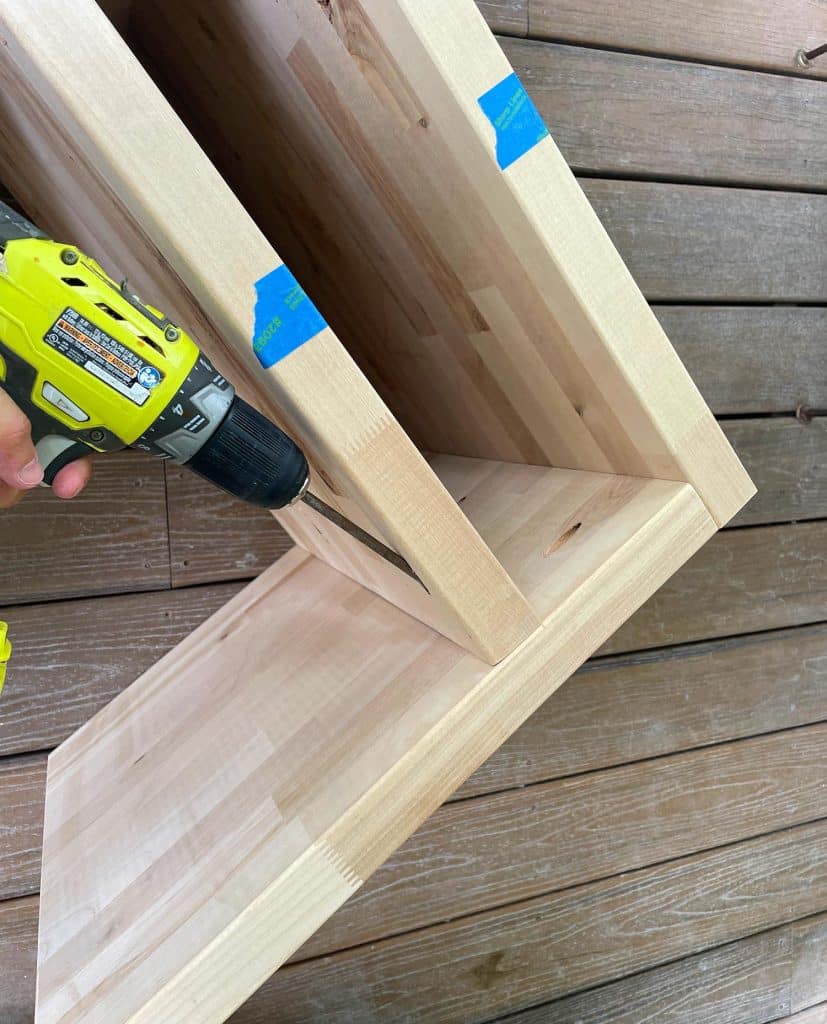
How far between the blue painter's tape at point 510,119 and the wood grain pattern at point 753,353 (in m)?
0.65

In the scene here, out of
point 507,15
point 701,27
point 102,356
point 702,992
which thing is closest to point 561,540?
point 102,356

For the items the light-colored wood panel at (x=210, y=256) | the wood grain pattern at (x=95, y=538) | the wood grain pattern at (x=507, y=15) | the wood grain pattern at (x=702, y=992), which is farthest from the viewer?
the wood grain pattern at (x=702, y=992)

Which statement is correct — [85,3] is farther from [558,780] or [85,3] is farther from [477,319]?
[558,780]

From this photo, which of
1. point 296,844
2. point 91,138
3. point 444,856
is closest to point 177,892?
point 296,844

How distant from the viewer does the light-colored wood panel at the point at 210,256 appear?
1.08 feet

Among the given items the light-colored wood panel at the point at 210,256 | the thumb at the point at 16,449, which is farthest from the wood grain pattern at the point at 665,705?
the thumb at the point at 16,449

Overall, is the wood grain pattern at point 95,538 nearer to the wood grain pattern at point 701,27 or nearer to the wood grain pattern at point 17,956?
the wood grain pattern at point 17,956

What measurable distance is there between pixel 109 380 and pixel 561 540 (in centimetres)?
28

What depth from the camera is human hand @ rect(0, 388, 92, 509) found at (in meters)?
0.44

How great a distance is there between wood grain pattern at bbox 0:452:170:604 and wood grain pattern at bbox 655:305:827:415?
651mm

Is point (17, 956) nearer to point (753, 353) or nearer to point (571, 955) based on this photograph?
point (571, 955)

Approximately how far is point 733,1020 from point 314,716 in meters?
1.10

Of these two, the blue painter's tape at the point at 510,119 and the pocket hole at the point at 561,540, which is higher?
the blue painter's tape at the point at 510,119

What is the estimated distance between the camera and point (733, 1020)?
122 cm
